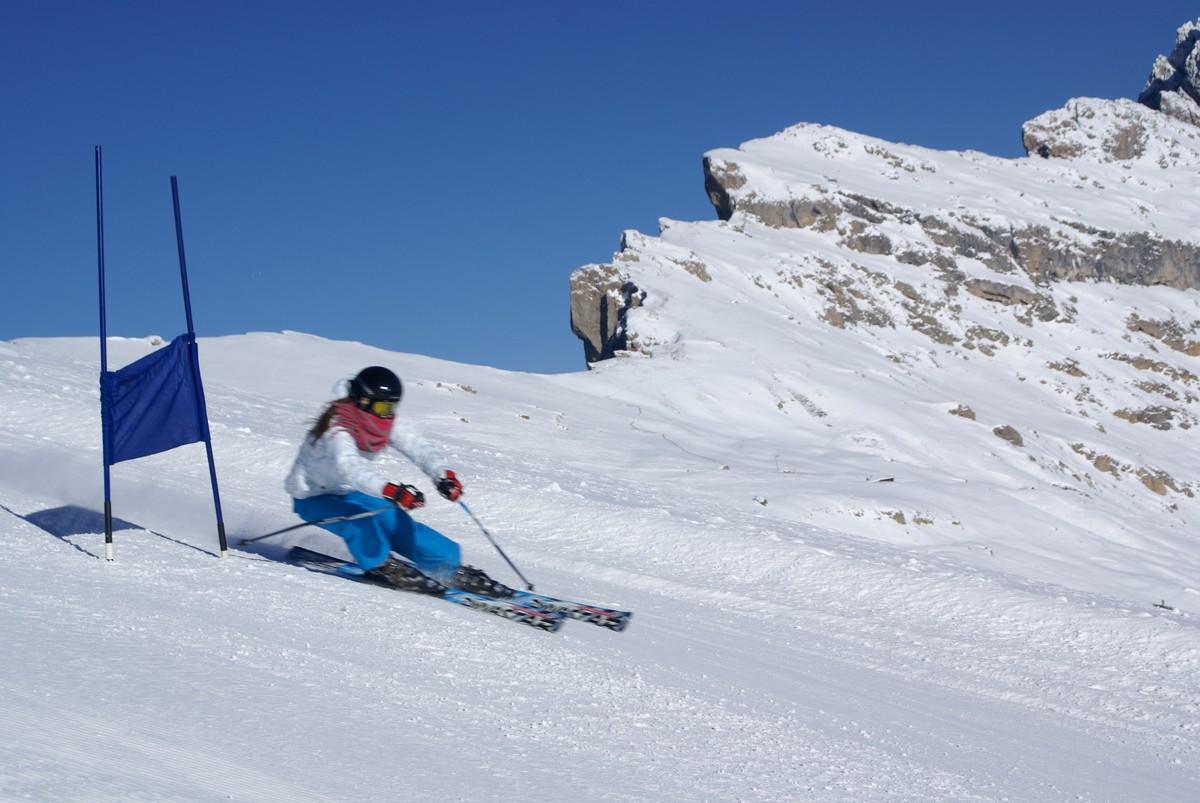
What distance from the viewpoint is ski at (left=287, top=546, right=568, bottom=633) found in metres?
6.74

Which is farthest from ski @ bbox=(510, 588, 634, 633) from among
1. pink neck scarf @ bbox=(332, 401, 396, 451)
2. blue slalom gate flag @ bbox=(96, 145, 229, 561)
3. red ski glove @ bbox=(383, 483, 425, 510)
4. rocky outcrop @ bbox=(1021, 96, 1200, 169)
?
rocky outcrop @ bbox=(1021, 96, 1200, 169)

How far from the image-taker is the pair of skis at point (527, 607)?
677 centimetres

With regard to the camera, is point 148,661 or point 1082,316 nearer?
point 148,661

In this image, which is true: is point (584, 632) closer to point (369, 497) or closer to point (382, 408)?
point (369, 497)

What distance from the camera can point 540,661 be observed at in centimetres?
574

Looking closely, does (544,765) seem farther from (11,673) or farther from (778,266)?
(778,266)

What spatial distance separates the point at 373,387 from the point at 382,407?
17cm

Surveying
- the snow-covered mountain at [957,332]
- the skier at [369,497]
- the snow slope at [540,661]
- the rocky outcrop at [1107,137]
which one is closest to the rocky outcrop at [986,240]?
the snow-covered mountain at [957,332]

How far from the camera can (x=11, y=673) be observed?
13.8 feet

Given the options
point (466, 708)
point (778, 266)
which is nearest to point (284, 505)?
point (466, 708)

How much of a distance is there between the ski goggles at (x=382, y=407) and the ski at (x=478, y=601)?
1.09m

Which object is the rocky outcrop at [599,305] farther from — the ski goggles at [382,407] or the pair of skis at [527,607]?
the pair of skis at [527,607]

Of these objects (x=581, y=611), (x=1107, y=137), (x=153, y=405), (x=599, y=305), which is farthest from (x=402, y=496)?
(x=1107, y=137)

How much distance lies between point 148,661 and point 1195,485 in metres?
52.8
